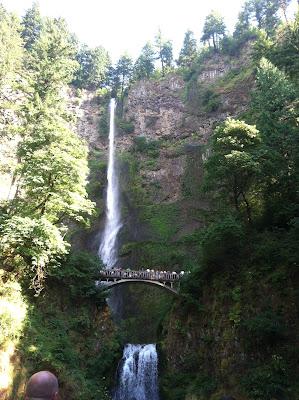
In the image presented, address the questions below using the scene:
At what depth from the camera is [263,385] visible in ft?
50.5

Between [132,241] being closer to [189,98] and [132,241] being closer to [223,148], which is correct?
[223,148]

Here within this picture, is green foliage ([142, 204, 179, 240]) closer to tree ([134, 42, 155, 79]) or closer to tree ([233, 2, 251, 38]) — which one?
tree ([134, 42, 155, 79])

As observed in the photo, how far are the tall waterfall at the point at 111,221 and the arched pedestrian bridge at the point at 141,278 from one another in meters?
9.64

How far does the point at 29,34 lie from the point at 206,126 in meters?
40.8

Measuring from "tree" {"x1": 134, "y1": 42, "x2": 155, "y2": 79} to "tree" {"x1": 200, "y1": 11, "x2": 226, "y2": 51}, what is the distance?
10.2 meters

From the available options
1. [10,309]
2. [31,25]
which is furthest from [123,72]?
[10,309]

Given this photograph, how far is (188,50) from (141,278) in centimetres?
6066

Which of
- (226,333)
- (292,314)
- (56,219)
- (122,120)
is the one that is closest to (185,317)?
(226,333)

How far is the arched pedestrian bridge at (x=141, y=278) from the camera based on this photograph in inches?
1111

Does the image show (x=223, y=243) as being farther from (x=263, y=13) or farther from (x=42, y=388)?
(x=263, y=13)

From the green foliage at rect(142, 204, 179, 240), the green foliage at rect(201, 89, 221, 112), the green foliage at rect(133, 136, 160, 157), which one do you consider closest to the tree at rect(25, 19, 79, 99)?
the green foliage at rect(142, 204, 179, 240)

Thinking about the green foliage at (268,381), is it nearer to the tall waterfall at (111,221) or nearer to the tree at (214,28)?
the tall waterfall at (111,221)

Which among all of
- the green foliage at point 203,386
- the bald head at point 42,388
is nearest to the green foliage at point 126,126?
the green foliage at point 203,386

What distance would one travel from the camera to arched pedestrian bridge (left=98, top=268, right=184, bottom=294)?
92.6ft
